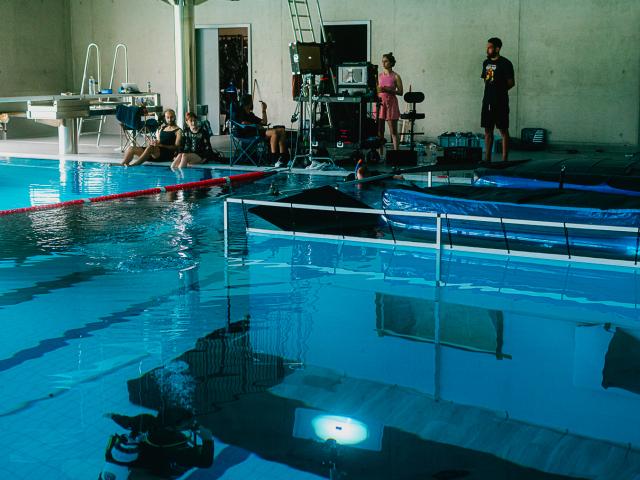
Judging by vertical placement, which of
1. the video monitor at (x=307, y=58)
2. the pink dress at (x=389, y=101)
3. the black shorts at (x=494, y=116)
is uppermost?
the video monitor at (x=307, y=58)

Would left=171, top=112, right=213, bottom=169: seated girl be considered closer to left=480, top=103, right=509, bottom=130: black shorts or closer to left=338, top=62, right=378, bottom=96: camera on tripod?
left=338, top=62, right=378, bottom=96: camera on tripod

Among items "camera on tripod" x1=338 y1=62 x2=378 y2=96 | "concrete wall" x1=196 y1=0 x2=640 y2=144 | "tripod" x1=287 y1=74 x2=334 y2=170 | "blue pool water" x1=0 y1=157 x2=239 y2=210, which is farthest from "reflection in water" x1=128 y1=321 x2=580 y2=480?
"concrete wall" x1=196 y1=0 x2=640 y2=144

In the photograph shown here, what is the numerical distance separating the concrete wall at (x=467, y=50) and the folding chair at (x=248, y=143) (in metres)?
4.59

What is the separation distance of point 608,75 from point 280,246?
9.36 metres

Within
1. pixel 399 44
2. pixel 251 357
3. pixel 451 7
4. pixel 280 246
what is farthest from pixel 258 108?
pixel 251 357

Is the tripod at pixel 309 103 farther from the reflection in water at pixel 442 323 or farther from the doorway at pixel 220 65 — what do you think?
the reflection in water at pixel 442 323

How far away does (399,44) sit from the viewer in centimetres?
1572

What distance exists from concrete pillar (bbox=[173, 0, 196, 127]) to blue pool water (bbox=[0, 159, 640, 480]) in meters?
6.90

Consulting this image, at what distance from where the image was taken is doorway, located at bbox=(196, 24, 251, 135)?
17.4m

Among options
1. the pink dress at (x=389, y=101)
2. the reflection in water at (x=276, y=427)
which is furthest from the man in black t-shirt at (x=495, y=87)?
the reflection in water at (x=276, y=427)

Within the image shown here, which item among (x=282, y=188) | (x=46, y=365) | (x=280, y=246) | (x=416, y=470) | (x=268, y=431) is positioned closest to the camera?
(x=416, y=470)

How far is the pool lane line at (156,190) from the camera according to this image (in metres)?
8.41

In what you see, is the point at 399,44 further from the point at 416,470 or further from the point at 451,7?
the point at 416,470

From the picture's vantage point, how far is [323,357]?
4.06 m
